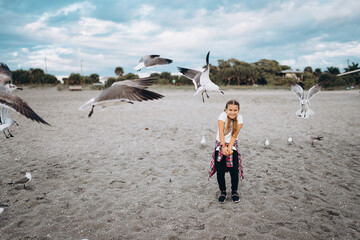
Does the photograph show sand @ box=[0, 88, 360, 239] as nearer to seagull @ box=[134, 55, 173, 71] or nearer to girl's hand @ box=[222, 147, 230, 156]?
girl's hand @ box=[222, 147, 230, 156]

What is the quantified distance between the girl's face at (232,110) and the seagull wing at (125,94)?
1123 millimetres

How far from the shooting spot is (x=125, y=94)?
256 centimetres

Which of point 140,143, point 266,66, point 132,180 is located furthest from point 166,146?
point 266,66

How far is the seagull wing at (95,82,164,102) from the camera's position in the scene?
2.45m

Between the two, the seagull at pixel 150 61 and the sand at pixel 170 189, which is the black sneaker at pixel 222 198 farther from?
the seagull at pixel 150 61

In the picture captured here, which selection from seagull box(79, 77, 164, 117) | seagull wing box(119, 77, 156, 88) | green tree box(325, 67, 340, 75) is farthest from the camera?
green tree box(325, 67, 340, 75)

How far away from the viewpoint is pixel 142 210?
3.40m

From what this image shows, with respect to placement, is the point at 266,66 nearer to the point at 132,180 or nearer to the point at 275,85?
the point at 275,85

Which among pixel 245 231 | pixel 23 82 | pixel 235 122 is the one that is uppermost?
pixel 23 82

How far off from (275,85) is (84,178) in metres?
35.9

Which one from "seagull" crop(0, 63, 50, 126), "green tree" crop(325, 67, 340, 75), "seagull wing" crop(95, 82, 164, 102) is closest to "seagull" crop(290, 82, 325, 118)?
"seagull wing" crop(95, 82, 164, 102)

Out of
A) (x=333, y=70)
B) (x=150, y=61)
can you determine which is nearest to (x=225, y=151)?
(x=150, y=61)

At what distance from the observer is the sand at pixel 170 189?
297cm

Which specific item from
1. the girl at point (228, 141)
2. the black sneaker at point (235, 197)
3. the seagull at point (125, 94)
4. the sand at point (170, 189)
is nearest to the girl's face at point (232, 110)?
the girl at point (228, 141)
